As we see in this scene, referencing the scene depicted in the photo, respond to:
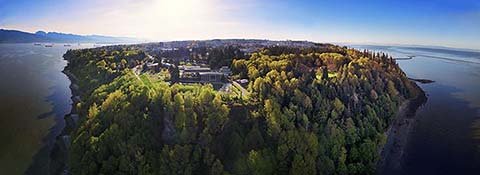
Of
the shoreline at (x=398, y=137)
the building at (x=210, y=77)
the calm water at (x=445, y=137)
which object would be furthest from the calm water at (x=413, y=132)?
the building at (x=210, y=77)

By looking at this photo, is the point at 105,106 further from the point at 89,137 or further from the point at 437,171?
the point at 437,171

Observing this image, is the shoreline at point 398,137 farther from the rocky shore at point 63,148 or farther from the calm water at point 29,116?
the calm water at point 29,116

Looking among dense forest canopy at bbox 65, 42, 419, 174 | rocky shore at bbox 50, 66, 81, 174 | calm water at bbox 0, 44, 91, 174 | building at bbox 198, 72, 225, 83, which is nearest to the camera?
dense forest canopy at bbox 65, 42, 419, 174

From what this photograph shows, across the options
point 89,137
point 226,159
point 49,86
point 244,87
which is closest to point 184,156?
point 226,159

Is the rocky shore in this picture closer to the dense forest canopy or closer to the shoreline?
the dense forest canopy

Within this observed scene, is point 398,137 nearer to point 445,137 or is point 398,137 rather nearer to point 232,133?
point 445,137

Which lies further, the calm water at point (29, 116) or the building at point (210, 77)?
the building at point (210, 77)

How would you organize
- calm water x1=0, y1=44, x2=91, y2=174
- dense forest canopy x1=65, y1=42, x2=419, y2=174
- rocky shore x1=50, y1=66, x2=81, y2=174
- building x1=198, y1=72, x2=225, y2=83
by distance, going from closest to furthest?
dense forest canopy x1=65, y1=42, x2=419, y2=174, rocky shore x1=50, y1=66, x2=81, y2=174, calm water x1=0, y1=44, x2=91, y2=174, building x1=198, y1=72, x2=225, y2=83

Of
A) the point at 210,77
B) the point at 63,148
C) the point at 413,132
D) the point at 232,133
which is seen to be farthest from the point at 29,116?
the point at 413,132

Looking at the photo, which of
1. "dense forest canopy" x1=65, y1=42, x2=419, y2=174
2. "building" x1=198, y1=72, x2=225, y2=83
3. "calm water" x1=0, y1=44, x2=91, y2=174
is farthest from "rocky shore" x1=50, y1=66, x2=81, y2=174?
"building" x1=198, y1=72, x2=225, y2=83
